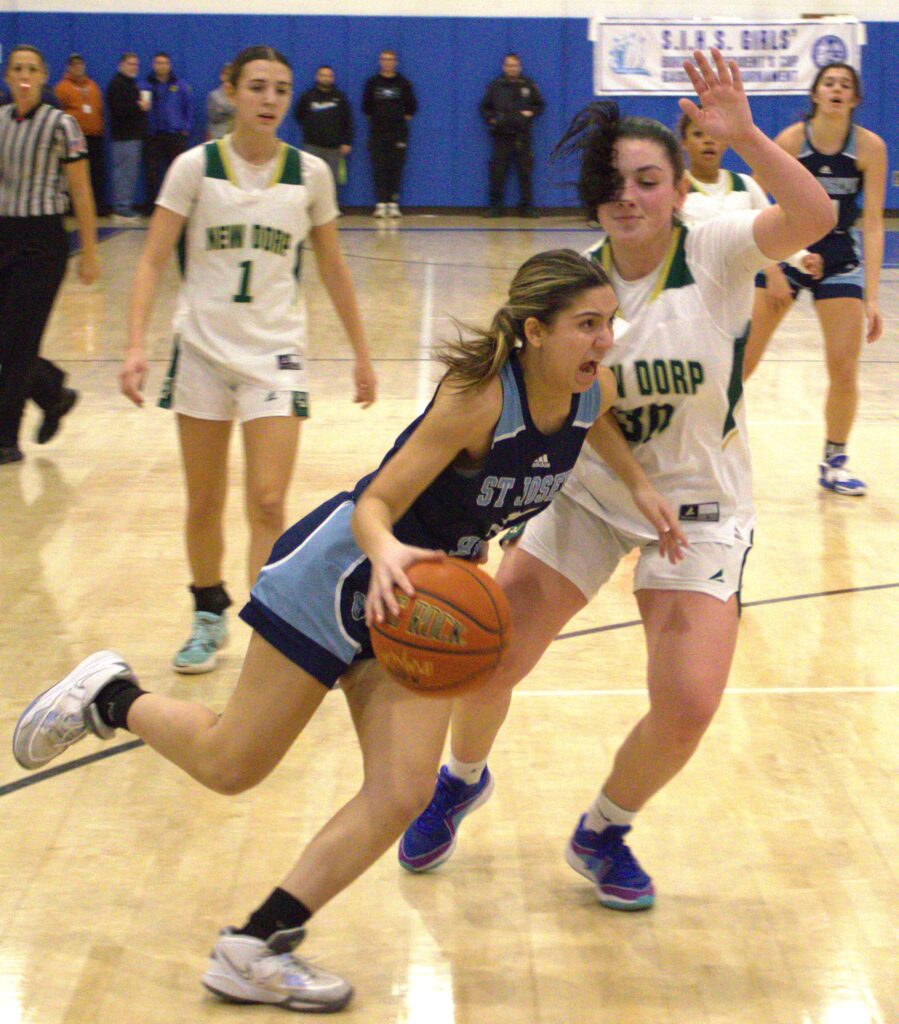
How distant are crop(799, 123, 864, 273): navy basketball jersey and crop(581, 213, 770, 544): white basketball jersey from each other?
3.41m

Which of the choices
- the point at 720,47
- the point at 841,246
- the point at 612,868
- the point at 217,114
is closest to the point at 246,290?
the point at 612,868

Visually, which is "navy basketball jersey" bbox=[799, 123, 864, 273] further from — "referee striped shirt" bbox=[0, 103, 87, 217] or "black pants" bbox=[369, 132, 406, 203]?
"black pants" bbox=[369, 132, 406, 203]

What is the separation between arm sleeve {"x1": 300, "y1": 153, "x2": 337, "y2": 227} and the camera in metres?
4.39

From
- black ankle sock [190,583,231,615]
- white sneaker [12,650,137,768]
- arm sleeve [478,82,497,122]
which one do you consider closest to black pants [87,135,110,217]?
arm sleeve [478,82,497,122]

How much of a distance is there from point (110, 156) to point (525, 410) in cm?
1645

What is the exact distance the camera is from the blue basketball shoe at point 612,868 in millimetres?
3125

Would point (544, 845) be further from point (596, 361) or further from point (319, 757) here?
point (596, 361)

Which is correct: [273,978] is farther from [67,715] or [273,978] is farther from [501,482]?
[501,482]

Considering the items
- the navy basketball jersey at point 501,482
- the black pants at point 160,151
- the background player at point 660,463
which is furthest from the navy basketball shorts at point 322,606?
the black pants at point 160,151

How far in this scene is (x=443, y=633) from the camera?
2.48 m

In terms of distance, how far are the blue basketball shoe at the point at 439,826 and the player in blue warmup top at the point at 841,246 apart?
10.7 ft

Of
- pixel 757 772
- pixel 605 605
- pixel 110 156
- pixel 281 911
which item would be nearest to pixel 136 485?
pixel 605 605

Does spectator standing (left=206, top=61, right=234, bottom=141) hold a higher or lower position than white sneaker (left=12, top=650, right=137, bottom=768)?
higher

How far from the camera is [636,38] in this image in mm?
17828
